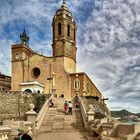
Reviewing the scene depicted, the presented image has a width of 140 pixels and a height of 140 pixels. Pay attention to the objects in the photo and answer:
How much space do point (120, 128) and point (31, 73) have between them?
1756 inches

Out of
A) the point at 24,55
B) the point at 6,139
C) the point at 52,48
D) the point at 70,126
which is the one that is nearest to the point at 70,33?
the point at 52,48

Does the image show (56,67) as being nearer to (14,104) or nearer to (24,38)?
(14,104)

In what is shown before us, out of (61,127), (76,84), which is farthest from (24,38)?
(61,127)

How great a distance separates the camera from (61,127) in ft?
68.9

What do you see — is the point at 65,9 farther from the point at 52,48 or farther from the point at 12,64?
the point at 12,64

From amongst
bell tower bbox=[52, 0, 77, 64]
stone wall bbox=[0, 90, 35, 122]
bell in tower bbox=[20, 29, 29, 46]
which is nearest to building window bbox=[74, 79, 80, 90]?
bell tower bbox=[52, 0, 77, 64]

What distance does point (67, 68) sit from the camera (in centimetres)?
5266

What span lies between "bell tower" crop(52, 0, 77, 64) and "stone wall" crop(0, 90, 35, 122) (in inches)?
574

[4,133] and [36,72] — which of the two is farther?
[36,72]

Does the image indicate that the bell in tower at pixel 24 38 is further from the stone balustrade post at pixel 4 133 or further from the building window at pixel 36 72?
the stone balustrade post at pixel 4 133

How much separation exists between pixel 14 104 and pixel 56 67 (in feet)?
47.8

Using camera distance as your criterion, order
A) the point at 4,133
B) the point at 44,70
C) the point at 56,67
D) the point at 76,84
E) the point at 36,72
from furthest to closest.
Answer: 1. the point at 36,72
2. the point at 44,70
3. the point at 56,67
4. the point at 76,84
5. the point at 4,133

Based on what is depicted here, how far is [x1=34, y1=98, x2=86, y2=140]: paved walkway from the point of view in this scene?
1749cm

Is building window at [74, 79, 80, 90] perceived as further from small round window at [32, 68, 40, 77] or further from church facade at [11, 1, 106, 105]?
small round window at [32, 68, 40, 77]
